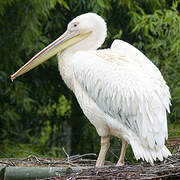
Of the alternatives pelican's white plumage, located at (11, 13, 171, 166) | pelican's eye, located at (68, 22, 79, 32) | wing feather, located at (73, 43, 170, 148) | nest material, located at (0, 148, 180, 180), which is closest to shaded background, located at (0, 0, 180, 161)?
pelican's eye, located at (68, 22, 79, 32)

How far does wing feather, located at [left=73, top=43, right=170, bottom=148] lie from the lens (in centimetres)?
690

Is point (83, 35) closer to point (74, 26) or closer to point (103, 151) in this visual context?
point (74, 26)

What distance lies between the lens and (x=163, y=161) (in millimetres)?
7094

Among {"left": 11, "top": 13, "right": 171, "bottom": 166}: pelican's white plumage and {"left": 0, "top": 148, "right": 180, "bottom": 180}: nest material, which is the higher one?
{"left": 11, "top": 13, "right": 171, "bottom": 166}: pelican's white plumage

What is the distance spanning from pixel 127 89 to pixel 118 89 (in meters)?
0.12

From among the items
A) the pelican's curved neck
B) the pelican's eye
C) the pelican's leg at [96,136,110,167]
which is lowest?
the pelican's leg at [96,136,110,167]

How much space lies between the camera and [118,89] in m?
7.16

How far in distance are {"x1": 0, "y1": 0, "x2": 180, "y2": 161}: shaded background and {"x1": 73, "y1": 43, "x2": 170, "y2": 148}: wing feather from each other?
Answer: 6.57ft

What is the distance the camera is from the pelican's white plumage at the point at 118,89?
6.91 metres

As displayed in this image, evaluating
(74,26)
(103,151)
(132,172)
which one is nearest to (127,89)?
(103,151)

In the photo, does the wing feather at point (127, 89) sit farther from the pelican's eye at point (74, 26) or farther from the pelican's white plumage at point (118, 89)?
the pelican's eye at point (74, 26)

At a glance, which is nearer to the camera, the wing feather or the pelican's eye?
the wing feather

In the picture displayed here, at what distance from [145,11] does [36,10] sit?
6.94ft

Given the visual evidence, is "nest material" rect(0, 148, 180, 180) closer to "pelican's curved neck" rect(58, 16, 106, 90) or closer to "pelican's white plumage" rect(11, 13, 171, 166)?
"pelican's white plumage" rect(11, 13, 171, 166)
